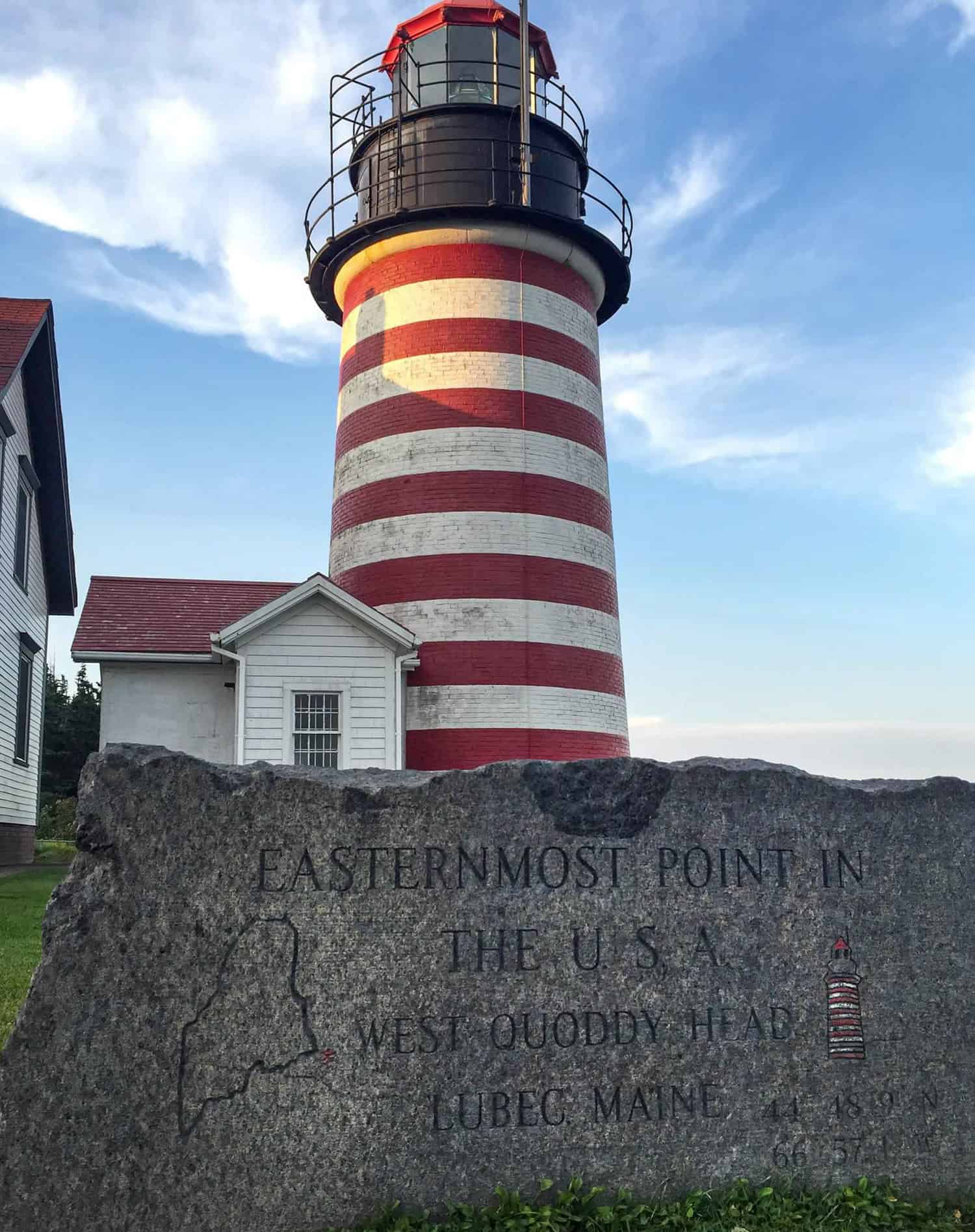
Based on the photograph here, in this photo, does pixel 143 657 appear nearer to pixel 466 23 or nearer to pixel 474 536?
pixel 474 536

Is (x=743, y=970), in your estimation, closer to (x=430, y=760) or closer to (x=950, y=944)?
(x=950, y=944)

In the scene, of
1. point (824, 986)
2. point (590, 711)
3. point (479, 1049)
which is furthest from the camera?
point (590, 711)

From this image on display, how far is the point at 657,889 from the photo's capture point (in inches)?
186

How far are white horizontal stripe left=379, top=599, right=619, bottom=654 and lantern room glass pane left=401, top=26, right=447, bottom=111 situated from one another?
8.71m

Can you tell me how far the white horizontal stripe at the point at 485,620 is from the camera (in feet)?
53.6

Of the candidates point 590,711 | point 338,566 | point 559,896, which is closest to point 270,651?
point 338,566

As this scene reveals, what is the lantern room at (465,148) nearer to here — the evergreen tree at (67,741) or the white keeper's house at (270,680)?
the white keeper's house at (270,680)

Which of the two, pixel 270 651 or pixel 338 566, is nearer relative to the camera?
pixel 270 651

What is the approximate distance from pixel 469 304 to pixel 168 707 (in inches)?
302

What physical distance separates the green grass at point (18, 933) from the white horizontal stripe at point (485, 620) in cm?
612

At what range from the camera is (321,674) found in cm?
1568

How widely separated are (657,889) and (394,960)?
3.75ft

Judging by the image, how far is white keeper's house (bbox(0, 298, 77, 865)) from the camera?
2005cm

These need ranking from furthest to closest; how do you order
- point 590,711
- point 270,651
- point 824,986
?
1. point 590,711
2. point 270,651
3. point 824,986
